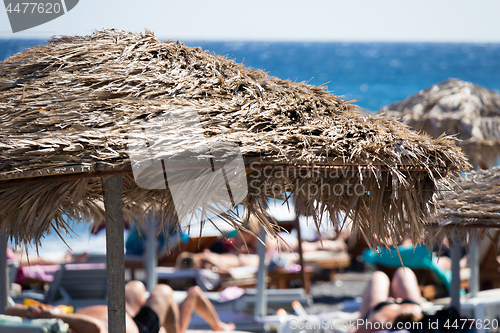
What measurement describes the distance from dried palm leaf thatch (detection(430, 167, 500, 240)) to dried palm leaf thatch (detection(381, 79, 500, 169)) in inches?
141

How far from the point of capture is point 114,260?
1.93m

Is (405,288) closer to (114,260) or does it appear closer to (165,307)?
(165,307)

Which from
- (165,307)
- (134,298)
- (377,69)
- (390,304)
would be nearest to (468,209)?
(390,304)

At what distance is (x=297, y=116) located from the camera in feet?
6.09

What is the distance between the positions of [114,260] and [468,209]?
7.08 ft

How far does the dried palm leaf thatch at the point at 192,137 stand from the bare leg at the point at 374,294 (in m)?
2.17

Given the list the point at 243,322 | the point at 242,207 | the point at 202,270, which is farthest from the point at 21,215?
the point at 202,270

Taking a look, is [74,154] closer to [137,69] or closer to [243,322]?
[137,69]

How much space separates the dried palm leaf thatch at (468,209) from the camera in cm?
252

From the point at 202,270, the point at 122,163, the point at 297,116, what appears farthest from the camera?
the point at 202,270

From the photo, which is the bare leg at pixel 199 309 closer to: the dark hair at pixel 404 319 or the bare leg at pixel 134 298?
the bare leg at pixel 134 298

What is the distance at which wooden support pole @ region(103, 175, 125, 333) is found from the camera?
6.27ft

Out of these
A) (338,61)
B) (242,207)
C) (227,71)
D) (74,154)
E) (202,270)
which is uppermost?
(338,61)

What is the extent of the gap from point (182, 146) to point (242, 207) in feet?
1.33
